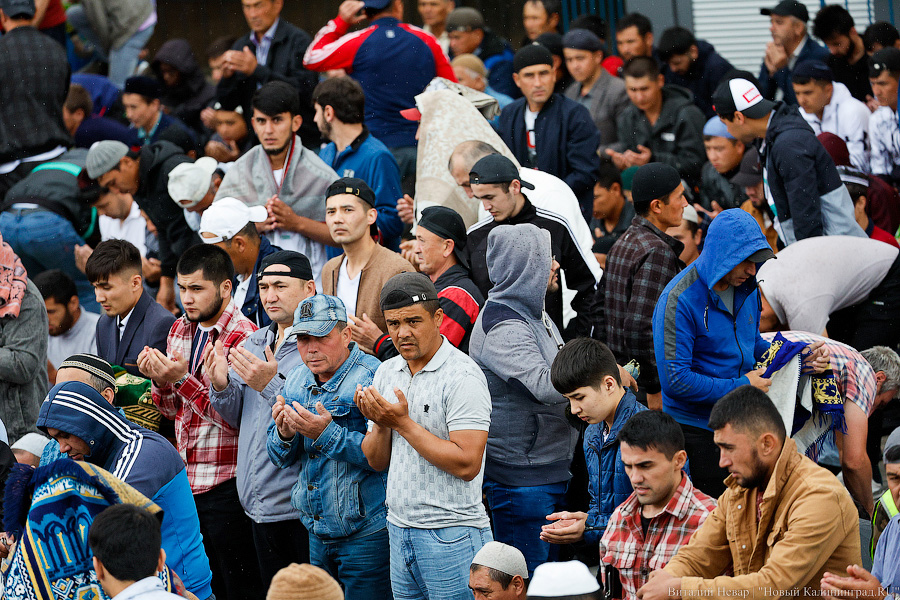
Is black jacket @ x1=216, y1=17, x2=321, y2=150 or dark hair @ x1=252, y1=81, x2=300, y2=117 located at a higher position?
dark hair @ x1=252, y1=81, x2=300, y2=117

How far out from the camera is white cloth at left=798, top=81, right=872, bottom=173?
8719 mm

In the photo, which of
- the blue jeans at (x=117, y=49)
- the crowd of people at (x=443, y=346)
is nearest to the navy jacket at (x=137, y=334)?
the crowd of people at (x=443, y=346)

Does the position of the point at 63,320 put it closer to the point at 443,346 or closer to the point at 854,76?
the point at 443,346

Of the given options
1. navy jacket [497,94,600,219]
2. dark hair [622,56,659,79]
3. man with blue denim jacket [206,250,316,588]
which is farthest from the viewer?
dark hair [622,56,659,79]

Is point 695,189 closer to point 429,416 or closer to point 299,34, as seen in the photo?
point 299,34

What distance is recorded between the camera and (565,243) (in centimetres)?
600

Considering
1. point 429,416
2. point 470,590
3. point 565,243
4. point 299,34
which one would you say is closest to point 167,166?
point 299,34

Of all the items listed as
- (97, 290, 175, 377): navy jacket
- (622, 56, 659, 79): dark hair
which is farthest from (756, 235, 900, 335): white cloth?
(97, 290, 175, 377): navy jacket

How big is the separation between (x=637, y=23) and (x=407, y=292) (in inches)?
263

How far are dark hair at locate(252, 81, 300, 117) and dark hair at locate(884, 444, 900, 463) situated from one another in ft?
13.5

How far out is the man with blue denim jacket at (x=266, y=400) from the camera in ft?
16.8

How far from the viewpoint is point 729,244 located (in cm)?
480

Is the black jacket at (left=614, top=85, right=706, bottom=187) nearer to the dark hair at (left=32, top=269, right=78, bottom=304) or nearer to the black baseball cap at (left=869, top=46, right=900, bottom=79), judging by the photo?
the black baseball cap at (left=869, top=46, right=900, bottom=79)

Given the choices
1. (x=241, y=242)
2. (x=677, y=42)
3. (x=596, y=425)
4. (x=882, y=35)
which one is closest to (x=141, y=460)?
(x=596, y=425)
